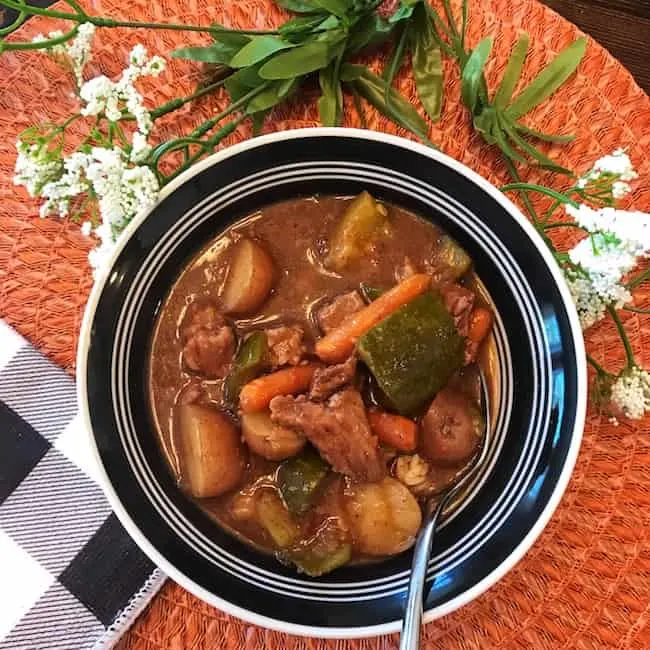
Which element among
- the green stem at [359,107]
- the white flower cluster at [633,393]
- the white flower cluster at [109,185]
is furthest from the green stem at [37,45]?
the white flower cluster at [633,393]

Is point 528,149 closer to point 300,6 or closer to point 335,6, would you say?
point 335,6

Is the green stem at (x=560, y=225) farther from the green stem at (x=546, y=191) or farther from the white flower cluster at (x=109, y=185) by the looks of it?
the white flower cluster at (x=109, y=185)

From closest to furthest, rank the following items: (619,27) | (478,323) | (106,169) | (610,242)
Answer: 1. (610,242)
2. (106,169)
3. (478,323)
4. (619,27)

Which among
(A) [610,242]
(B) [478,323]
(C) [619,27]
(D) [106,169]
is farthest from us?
(C) [619,27]

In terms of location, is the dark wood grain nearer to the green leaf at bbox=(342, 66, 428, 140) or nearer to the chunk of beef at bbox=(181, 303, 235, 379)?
the green leaf at bbox=(342, 66, 428, 140)

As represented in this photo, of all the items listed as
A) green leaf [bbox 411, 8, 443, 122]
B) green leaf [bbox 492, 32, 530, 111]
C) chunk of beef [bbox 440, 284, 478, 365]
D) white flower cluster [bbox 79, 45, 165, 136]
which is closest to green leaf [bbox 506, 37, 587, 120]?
green leaf [bbox 492, 32, 530, 111]

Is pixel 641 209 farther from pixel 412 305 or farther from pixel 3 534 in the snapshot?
pixel 3 534

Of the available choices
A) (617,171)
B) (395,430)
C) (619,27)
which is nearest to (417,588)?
(395,430)
